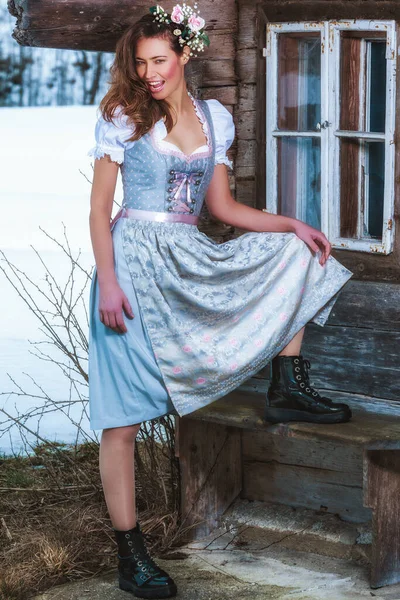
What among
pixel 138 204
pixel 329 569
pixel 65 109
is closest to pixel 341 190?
pixel 138 204

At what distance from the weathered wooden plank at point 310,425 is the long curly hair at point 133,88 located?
1083 mm

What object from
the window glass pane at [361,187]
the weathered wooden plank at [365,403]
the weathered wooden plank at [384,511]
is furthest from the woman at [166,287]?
the window glass pane at [361,187]

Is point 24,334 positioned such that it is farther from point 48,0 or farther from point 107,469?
point 107,469

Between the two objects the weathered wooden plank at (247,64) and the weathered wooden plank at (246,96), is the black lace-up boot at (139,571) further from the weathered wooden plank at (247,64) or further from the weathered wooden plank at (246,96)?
the weathered wooden plank at (247,64)

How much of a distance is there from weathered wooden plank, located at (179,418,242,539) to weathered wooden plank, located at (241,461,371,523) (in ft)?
0.31

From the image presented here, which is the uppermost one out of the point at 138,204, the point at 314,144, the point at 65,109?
the point at 65,109

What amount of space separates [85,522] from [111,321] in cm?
123

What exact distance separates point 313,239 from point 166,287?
54 centimetres

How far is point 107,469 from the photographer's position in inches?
151

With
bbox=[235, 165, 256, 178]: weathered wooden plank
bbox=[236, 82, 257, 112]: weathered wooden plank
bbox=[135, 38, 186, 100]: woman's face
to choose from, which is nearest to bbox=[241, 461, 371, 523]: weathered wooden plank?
bbox=[235, 165, 256, 178]: weathered wooden plank

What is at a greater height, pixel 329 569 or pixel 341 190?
pixel 341 190

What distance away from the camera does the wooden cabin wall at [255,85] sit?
4211 millimetres

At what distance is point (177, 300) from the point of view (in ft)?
12.6

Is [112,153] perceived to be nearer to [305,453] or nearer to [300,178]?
[300,178]
